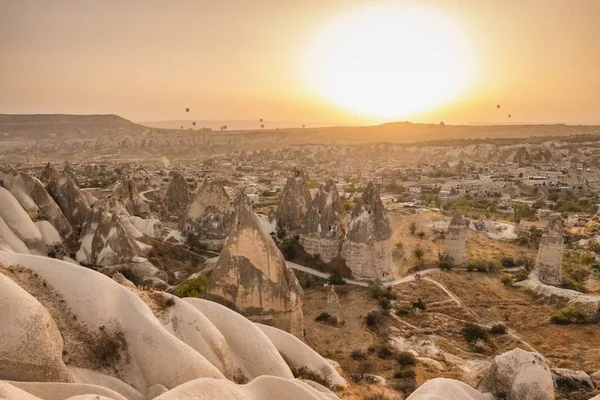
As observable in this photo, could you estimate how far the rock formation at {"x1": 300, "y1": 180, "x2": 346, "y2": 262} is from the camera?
23.7 metres

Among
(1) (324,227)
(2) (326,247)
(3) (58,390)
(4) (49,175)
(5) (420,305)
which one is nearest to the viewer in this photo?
(3) (58,390)

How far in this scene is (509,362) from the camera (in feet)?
33.5

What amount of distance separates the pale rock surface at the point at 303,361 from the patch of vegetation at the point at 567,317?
12.3 metres

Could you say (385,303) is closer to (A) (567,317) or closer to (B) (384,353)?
(B) (384,353)

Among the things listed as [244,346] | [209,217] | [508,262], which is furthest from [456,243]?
[244,346]

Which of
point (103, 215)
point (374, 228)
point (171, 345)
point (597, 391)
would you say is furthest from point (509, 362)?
point (103, 215)

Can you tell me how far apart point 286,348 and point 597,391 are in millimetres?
8898

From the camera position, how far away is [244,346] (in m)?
9.59

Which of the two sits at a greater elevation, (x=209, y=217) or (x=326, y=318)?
(x=209, y=217)

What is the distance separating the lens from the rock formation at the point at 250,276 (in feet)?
44.2

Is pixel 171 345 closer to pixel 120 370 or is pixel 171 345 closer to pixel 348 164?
pixel 120 370

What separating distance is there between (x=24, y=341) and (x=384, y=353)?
40.8 ft

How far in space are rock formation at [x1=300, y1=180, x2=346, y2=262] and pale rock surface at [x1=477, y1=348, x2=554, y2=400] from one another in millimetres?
13563

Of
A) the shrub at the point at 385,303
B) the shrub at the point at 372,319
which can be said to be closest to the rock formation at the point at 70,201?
the shrub at the point at 372,319
